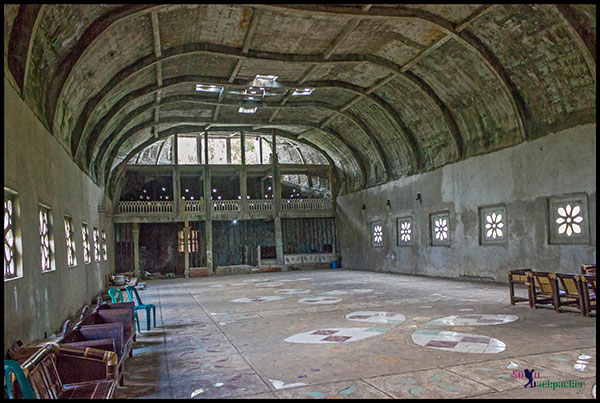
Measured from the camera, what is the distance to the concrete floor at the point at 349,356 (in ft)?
16.3

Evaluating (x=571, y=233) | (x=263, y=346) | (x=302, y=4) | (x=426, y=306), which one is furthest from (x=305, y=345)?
(x=571, y=233)

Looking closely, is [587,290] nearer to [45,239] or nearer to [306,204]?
[45,239]

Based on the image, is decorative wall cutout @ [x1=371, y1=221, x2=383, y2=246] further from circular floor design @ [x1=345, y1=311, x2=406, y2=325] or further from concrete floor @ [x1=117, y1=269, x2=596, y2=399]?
circular floor design @ [x1=345, y1=311, x2=406, y2=325]

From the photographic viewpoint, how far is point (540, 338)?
705cm

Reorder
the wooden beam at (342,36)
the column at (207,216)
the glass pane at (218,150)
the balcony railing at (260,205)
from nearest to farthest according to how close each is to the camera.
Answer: the wooden beam at (342,36), the column at (207,216), the balcony railing at (260,205), the glass pane at (218,150)

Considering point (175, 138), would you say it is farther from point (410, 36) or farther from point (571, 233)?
point (571, 233)

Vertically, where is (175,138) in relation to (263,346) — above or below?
above

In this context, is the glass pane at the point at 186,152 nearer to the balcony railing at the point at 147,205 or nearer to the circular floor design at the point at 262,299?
the balcony railing at the point at 147,205

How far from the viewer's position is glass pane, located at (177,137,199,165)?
28.0 meters

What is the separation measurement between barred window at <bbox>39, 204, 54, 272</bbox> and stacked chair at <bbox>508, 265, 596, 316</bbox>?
9.67 metres

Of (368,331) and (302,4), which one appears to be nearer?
(368,331)

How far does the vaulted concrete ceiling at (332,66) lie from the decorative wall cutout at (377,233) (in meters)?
3.79

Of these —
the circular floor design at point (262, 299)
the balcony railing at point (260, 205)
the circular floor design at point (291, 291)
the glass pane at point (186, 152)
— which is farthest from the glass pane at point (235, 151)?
the circular floor design at point (262, 299)

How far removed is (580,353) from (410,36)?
10427 mm
